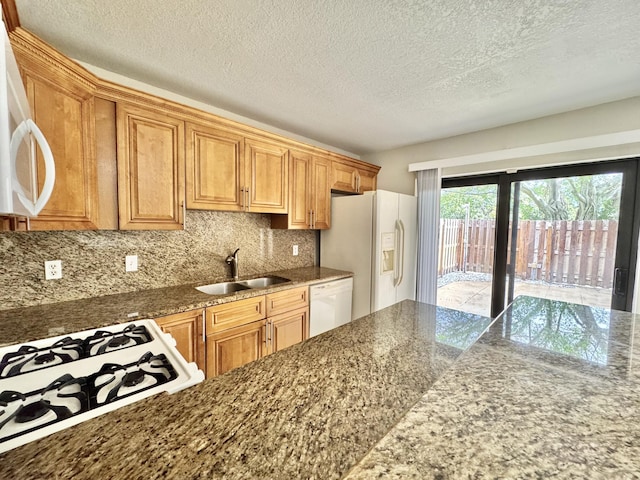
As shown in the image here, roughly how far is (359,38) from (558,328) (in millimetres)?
1723

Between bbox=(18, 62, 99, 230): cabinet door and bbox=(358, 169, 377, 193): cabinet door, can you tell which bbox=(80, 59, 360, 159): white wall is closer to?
bbox=(18, 62, 99, 230): cabinet door

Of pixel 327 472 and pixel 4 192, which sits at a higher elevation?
pixel 4 192

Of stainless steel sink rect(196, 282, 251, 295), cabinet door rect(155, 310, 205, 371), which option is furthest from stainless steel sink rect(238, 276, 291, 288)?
cabinet door rect(155, 310, 205, 371)

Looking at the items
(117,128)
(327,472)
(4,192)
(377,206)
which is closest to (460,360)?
(327,472)

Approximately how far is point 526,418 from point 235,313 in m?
1.79

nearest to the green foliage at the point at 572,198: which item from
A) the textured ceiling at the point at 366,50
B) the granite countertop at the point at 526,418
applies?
the textured ceiling at the point at 366,50

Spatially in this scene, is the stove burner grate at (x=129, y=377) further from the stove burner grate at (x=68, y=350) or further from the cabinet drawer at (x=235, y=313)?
the cabinet drawer at (x=235, y=313)

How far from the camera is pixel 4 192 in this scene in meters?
0.56

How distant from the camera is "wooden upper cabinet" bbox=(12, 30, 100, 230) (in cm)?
129

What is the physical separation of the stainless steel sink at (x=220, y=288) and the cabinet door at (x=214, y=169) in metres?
0.68

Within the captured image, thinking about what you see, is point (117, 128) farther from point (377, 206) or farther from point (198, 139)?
point (377, 206)

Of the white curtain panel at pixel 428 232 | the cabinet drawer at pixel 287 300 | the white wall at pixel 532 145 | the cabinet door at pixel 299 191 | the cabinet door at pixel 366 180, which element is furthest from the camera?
the cabinet door at pixel 366 180

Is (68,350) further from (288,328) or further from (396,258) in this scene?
(396,258)

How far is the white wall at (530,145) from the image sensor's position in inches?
85.0
